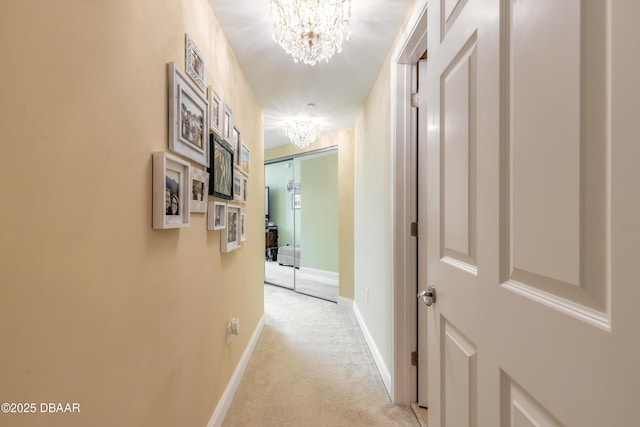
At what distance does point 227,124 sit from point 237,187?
→ 47 centimetres

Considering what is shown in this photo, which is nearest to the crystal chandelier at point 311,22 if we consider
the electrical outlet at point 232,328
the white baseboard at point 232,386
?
the electrical outlet at point 232,328

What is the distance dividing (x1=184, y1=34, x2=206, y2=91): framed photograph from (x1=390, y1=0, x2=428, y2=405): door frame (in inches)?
48.0

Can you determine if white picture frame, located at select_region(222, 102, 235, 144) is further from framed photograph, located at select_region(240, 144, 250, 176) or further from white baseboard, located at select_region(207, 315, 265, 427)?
white baseboard, located at select_region(207, 315, 265, 427)

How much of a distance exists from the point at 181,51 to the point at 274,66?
1.22m

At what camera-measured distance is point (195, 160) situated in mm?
1395

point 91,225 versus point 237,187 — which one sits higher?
point 237,187

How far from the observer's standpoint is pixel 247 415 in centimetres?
186

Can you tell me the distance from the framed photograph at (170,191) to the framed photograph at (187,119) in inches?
3.4

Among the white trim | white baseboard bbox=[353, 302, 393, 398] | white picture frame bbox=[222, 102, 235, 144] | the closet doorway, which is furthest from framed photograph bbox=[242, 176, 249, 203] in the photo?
the white trim

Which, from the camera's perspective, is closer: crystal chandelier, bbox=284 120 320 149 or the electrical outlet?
the electrical outlet

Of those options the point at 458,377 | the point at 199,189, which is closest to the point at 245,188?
the point at 199,189

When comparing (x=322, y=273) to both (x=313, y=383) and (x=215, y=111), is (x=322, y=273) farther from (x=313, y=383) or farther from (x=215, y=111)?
(x=215, y=111)

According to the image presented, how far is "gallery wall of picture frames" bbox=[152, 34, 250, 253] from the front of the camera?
112cm

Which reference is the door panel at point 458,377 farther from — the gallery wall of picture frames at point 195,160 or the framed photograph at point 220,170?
the framed photograph at point 220,170
